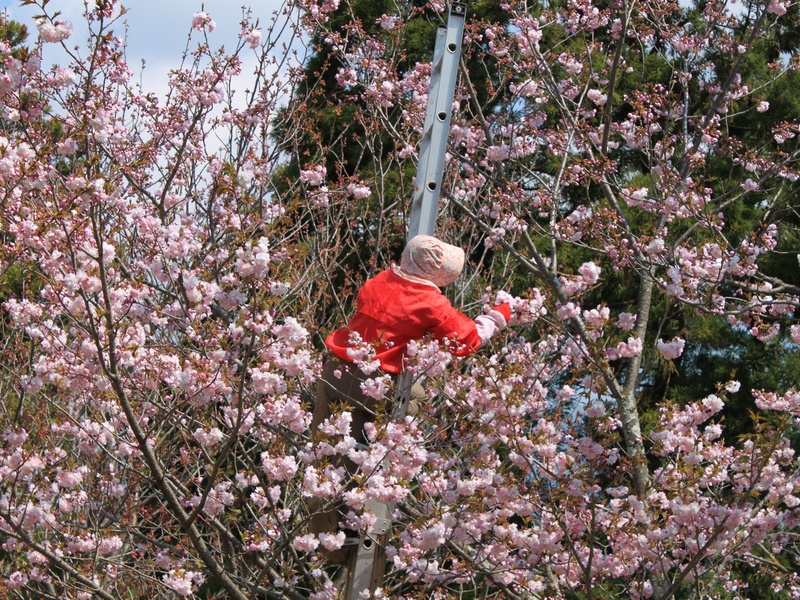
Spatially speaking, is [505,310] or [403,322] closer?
[403,322]

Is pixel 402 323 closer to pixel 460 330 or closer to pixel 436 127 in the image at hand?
pixel 460 330

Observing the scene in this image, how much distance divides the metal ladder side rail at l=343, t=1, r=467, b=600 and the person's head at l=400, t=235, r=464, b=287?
12 cm

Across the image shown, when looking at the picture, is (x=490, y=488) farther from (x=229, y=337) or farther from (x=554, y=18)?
(x=554, y=18)

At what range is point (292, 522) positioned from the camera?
4.62 m

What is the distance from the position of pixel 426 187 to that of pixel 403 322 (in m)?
0.56

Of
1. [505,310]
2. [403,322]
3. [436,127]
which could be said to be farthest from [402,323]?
[436,127]

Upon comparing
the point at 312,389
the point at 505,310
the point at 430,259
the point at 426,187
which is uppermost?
the point at 426,187

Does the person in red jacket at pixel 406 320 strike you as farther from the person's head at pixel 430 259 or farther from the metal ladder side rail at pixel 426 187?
the metal ladder side rail at pixel 426 187

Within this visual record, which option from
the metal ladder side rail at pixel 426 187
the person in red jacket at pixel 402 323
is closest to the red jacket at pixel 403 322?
the person in red jacket at pixel 402 323

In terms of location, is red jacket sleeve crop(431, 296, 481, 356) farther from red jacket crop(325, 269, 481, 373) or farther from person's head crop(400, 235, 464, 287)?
person's head crop(400, 235, 464, 287)

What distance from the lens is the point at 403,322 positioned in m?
4.06

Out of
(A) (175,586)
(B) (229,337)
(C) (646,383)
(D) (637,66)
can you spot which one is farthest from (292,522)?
(D) (637,66)

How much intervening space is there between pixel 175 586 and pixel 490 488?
4.23 ft

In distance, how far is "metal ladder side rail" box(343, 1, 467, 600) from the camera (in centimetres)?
400
